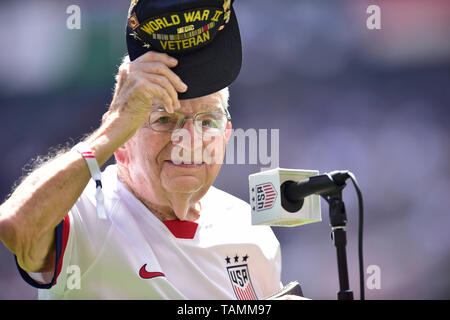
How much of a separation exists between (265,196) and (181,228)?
28.1 inches

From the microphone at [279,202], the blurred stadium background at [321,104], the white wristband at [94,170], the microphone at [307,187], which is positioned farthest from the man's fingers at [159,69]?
the blurred stadium background at [321,104]

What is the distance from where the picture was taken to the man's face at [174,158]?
2490mm

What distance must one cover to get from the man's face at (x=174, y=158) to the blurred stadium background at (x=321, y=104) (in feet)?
8.72

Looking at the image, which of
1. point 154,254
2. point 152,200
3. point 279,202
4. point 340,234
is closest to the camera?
point 340,234

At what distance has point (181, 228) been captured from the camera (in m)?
2.60

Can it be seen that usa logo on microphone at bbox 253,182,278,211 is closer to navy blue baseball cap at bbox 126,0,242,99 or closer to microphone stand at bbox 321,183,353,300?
microphone stand at bbox 321,183,353,300

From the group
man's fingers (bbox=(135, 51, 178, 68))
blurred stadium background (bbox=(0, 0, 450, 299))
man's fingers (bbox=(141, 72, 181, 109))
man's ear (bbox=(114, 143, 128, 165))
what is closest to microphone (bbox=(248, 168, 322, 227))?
man's fingers (bbox=(141, 72, 181, 109))

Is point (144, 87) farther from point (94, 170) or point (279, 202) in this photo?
point (279, 202)

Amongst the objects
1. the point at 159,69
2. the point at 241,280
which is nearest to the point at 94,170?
the point at 159,69

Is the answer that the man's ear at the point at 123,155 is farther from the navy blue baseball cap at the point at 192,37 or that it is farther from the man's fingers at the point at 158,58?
the man's fingers at the point at 158,58

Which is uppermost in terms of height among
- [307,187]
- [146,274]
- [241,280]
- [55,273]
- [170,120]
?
[170,120]

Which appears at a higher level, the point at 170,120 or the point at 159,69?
the point at 159,69

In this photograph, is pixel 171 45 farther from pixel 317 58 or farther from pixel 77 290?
pixel 317 58
